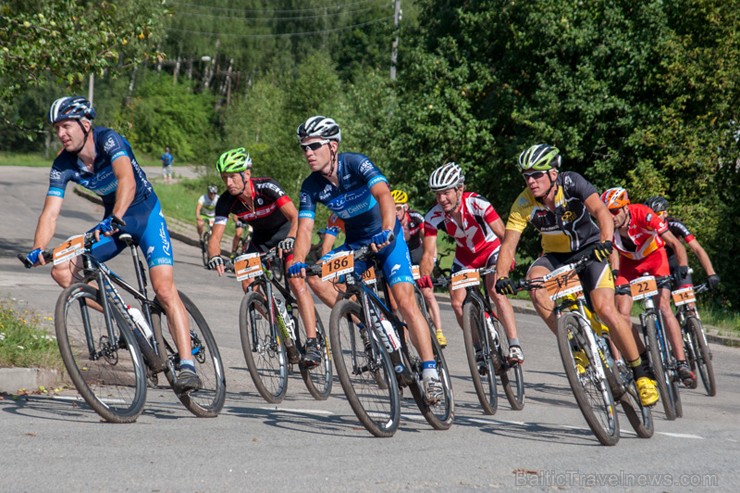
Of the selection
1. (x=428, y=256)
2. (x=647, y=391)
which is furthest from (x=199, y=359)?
(x=647, y=391)

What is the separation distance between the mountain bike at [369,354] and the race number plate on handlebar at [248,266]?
6.13 feet

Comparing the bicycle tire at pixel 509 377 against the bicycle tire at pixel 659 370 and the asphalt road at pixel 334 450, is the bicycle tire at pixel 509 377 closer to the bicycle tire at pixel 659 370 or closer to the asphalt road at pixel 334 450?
the asphalt road at pixel 334 450

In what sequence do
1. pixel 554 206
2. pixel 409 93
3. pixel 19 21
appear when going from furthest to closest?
pixel 409 93 < pixel 19 21 < pixel 554 206

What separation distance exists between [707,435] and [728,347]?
9287mm

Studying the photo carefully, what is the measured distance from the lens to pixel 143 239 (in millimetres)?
7332

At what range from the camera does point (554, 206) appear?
798cm

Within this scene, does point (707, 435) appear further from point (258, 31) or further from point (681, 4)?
point (258, 31)

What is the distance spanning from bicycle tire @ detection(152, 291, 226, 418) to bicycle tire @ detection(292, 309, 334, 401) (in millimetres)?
1437

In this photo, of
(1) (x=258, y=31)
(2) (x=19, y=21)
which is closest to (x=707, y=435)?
(2) (x=19, y=21)

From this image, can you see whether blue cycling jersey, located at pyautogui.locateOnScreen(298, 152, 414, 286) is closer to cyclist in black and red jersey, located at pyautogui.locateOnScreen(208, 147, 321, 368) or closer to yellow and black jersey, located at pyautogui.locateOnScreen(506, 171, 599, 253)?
yellow and black jersey, located at pyautogui.locateOnScreen(506, 171, 599, 253)

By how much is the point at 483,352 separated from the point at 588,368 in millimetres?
1933

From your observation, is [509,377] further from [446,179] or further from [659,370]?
[446,179]

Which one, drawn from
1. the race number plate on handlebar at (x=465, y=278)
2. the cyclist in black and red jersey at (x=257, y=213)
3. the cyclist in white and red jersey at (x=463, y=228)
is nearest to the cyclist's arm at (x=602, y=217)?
the race number plate on handlebar at (x=465, y=278)

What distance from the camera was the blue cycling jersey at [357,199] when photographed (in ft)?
24.5
